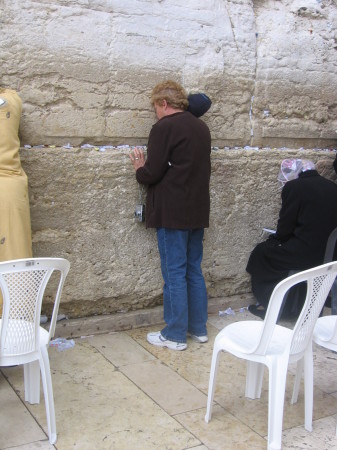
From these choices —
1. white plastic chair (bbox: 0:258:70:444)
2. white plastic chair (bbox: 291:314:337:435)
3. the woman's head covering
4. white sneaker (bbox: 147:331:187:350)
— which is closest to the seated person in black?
the woman's head covering

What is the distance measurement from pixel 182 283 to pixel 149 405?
101 centimetres

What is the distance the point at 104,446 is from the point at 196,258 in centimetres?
168

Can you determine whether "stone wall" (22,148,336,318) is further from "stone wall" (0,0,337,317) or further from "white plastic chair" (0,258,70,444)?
"white plastic chair" (0,258,70,444)

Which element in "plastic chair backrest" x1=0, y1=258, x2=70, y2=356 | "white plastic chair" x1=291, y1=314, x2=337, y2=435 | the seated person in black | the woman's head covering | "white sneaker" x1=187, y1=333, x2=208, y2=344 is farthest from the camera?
the woman's head covering

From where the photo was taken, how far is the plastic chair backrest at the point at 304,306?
270cm

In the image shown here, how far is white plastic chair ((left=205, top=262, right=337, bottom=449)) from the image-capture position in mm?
2740

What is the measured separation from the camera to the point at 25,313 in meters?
2.73

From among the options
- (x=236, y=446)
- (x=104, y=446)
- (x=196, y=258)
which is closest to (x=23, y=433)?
(x=104, y=446)

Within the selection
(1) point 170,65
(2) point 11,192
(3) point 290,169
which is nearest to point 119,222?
(2) point 11,192

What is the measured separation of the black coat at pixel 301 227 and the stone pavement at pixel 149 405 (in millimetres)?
781

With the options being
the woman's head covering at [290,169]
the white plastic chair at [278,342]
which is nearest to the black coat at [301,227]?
the woman's head covering at [290,169]

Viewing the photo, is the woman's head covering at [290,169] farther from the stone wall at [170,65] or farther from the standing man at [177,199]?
the standing man at [177,199]

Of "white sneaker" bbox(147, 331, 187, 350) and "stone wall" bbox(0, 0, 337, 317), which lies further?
"white sneaker" bbox(147, 331, 187, 350)

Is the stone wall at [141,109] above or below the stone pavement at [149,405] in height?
above
